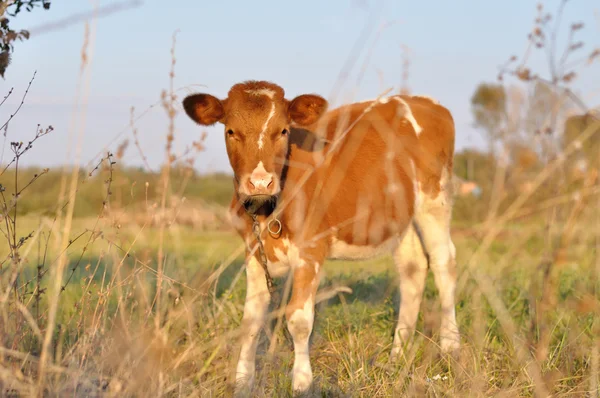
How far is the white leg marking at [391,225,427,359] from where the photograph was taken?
6457mm

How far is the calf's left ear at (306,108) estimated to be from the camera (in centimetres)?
566

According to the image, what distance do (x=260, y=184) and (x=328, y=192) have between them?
3.86 ft

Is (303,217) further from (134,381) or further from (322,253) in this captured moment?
(134,381)

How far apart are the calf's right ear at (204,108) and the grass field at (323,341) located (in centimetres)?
113

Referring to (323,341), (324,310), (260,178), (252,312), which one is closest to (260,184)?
(260,178)

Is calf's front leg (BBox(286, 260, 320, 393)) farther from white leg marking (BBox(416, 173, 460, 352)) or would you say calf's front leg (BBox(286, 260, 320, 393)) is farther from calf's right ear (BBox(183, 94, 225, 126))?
white leg marking (BBox(416, 173, 460, 352))

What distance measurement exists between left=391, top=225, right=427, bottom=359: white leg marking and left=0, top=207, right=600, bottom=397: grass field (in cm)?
20

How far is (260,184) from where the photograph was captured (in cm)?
474

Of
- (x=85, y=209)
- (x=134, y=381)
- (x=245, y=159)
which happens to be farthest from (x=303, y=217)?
(x=85, y=209)

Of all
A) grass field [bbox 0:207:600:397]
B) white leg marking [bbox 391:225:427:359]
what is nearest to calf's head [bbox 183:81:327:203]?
grass field [bbox 0:207:600:397]

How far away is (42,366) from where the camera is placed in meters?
2.66

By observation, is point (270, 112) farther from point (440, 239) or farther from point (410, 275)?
point (440, 239)

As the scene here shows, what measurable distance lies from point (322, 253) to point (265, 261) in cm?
52

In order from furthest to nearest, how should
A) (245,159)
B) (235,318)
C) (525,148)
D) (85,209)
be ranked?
(85,209)
(235,318)
(245,159)
(525,148)
